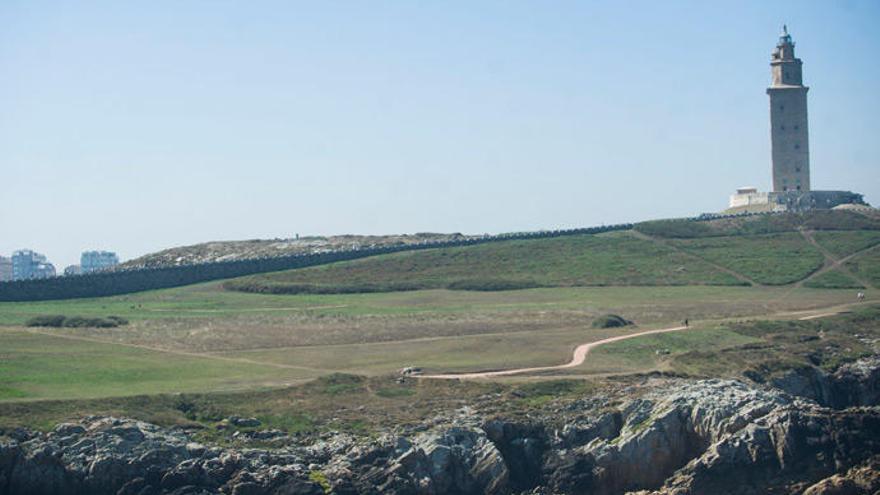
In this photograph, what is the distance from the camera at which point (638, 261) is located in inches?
4382

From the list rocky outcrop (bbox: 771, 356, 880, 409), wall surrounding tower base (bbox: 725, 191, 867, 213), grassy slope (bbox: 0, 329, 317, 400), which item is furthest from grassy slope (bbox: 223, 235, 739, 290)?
rocky outcrop (bbox: 771, 356, 880, 409)

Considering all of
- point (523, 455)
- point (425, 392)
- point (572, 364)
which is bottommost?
point (523, 455)

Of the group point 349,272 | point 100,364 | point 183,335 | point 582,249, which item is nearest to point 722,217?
point 582,249

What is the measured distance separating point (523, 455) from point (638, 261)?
59.0 m

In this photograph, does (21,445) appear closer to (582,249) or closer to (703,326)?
(703,326)

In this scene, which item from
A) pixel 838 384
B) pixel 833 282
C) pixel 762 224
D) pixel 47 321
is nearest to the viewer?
pixel 838 384

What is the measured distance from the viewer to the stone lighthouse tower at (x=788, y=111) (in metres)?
133

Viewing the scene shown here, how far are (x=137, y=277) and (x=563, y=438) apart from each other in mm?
56536

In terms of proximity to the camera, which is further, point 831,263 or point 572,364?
point 831,263

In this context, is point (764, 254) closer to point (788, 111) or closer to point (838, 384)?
point (788, 111)

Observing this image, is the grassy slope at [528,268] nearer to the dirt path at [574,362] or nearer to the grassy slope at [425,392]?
the dirt path at [574,362]

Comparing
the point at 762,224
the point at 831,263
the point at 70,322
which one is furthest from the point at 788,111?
the point at 70,322

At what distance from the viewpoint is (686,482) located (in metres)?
51.7

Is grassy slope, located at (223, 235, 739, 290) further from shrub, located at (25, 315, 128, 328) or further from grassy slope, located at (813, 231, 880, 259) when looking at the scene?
shrub, located at (25, 315, 128, 328)
